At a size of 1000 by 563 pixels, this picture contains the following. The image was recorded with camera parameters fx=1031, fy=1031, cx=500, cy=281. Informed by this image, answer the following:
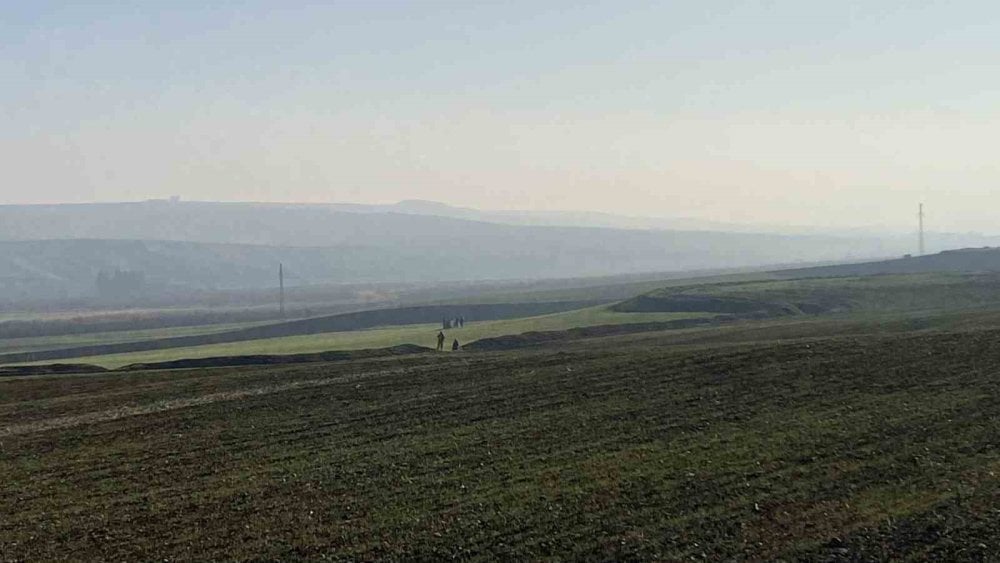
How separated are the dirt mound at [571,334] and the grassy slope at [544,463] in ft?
76.6

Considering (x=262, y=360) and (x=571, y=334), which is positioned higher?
(x=571, y=334)

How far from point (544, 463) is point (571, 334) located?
4381 centimetres

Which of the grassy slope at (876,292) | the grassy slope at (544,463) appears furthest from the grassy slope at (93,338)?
the grassy slope at (544,463)

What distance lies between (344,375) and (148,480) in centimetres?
1941

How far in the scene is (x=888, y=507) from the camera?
69.2 ft

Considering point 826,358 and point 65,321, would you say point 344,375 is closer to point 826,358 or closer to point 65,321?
point 826,358

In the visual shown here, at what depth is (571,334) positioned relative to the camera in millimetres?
70000

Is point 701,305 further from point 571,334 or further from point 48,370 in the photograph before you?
point 48,370

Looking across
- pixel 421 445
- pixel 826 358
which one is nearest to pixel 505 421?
A: pixel 421 445

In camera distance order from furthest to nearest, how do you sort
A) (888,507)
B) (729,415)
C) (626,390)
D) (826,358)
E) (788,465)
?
(826,358), (626,390), (729,415), (788,465), (888,507)

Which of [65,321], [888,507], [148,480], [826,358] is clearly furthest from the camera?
[65,321]

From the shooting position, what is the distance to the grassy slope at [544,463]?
20.5 metres

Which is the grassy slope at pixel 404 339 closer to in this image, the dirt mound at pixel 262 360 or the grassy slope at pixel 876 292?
the dirt mound at pixel 262 360

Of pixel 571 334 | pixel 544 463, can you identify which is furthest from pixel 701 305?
pixel 544 463
